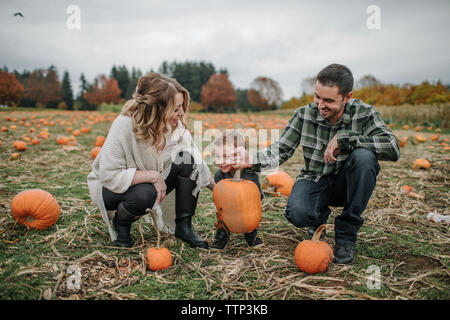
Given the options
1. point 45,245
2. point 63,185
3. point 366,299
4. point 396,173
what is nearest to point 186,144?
point 45,245

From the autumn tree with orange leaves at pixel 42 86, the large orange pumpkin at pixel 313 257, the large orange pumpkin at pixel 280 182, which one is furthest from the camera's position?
the autumn tree with orange leaves at pixel 42 86

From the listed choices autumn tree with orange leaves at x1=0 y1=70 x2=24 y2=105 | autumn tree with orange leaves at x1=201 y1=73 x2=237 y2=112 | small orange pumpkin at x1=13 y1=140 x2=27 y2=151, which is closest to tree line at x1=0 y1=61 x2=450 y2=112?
autumn tree with orange leaves at x1=201 y1=73 x2=237 y2=112

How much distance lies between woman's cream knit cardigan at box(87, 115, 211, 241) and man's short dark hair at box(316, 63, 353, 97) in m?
1.27

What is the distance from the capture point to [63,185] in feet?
13.8

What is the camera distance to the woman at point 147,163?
2.36m

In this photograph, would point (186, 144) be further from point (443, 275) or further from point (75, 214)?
point (443, 275)

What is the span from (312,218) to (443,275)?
0.95m

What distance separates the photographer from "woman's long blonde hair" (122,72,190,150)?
7.66 feet

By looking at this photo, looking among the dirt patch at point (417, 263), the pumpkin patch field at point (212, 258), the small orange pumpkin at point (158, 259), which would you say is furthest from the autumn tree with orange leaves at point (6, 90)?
the dirt patch at point (417, 263)

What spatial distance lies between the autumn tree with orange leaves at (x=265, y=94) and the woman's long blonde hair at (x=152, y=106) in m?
52.2

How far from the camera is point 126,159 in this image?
2.45 meters

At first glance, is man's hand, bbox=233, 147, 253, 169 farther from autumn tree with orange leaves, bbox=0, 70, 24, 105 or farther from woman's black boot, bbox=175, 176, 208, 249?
autumn tree with orange leaves, bbox=0, 70, 24, 105

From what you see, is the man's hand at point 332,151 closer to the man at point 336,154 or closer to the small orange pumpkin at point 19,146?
the man at point 336,154
